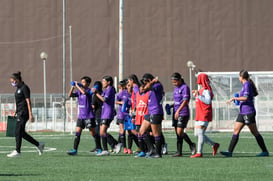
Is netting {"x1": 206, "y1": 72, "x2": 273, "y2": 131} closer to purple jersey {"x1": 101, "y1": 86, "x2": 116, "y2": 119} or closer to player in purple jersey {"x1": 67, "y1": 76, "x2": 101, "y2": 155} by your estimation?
purple jersey {"x1": 101, "y1": 86, "x2": 116, "y2": 119}

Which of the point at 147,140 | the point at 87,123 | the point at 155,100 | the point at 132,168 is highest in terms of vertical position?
the point at 155,100

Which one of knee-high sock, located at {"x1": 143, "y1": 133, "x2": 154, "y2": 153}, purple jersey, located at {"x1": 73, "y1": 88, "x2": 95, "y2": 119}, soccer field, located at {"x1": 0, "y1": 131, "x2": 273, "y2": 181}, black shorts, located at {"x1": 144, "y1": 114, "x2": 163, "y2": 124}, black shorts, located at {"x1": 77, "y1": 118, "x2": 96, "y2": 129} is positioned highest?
purple jersey, located at {"x1": 73, "y1": 88, "x2": 95, "y2": 119}

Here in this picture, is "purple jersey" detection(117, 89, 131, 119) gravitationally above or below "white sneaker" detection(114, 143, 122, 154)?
above

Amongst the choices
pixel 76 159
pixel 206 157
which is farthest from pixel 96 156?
pixel 206 157

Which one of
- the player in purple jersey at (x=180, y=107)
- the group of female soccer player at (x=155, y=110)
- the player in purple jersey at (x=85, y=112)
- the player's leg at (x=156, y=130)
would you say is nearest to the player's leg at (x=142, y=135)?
the group of female soccer player at (x=155, y=110)

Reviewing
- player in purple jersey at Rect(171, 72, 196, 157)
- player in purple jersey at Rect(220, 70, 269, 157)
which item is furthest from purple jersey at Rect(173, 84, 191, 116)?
player in purple jersey at Rect(220, 70, 269, 157)

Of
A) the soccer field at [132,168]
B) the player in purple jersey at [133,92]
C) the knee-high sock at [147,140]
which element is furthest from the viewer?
the player in purple jersey at [133,92]

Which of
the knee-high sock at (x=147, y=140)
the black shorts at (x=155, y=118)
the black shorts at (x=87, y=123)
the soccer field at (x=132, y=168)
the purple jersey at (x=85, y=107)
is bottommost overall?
the soccer field at (x=132, y=168)

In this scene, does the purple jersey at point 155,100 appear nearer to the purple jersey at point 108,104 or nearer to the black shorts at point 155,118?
the black shorts at point 155,118

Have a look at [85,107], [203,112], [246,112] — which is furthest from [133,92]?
[246,112]

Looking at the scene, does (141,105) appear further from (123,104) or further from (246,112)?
(246,112)

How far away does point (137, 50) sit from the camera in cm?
5706

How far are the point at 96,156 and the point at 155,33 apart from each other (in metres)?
38.5

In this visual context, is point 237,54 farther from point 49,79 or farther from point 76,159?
point 76,159
